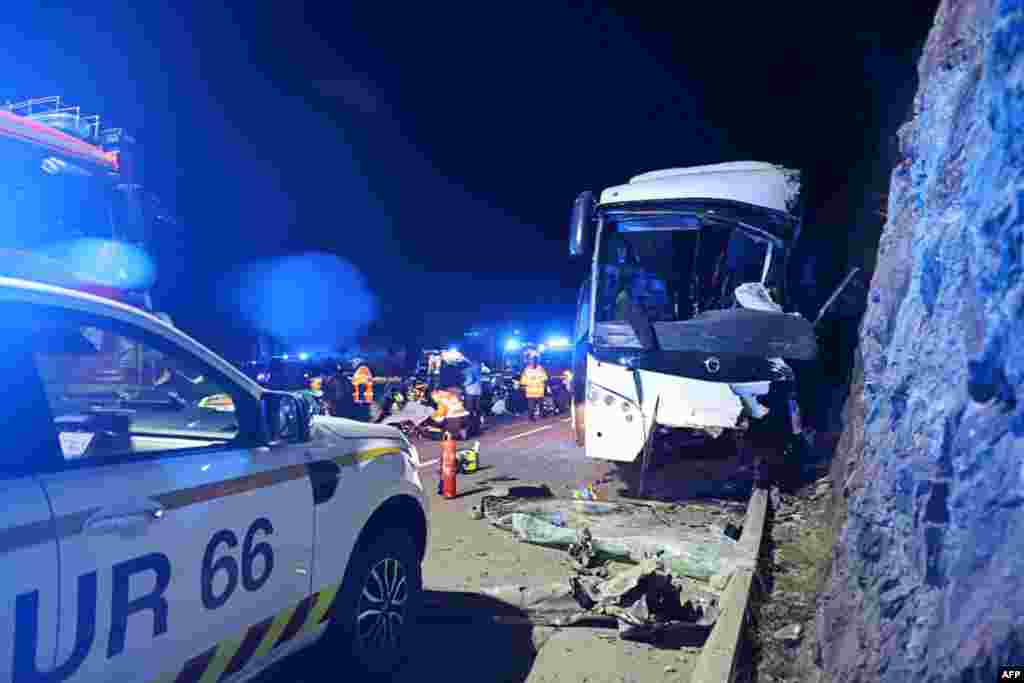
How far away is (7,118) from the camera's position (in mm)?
6156

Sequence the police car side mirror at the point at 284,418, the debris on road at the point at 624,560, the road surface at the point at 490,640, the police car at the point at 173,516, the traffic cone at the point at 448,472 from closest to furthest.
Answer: the police car at the point at 173,516
the police car side mirror at the point at 284,418
the road surface at the point at 490,640
the debris on road at the point at 624,560
the traffic cone at the point at 448,472

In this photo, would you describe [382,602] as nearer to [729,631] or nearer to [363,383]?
[729,631]

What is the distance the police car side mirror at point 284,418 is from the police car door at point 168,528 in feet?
0.18

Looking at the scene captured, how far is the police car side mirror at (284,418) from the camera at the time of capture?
285 centimetres

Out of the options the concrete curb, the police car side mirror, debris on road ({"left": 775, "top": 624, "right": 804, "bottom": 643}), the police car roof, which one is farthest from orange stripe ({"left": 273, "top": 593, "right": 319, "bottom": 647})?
debris on road ({"left": 775, "top": 624, "right": 804, "bottom": 643})

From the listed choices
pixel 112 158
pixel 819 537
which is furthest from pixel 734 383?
pixel 112 158

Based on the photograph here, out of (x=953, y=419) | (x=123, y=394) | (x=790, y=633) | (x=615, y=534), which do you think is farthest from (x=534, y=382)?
(x=953, y=419)

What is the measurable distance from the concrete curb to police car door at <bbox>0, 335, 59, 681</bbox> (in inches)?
99.5

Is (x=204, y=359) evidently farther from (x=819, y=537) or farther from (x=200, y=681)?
(x=819, y=537)

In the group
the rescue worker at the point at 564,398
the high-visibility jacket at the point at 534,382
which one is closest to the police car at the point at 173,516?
the high-visibility jacket at the point at 534,382

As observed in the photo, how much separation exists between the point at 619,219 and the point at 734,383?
2463 millimetres

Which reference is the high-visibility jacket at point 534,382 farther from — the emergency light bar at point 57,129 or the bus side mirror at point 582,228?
the emergency light bar at point 57,129

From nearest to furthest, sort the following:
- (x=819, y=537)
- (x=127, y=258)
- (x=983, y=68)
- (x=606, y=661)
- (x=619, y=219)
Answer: (x=983, y=68), (x=606, y=661), (x=819, y=537), (x=127, y=258), (x=619, y=219)

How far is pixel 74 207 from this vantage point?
6676 mm
